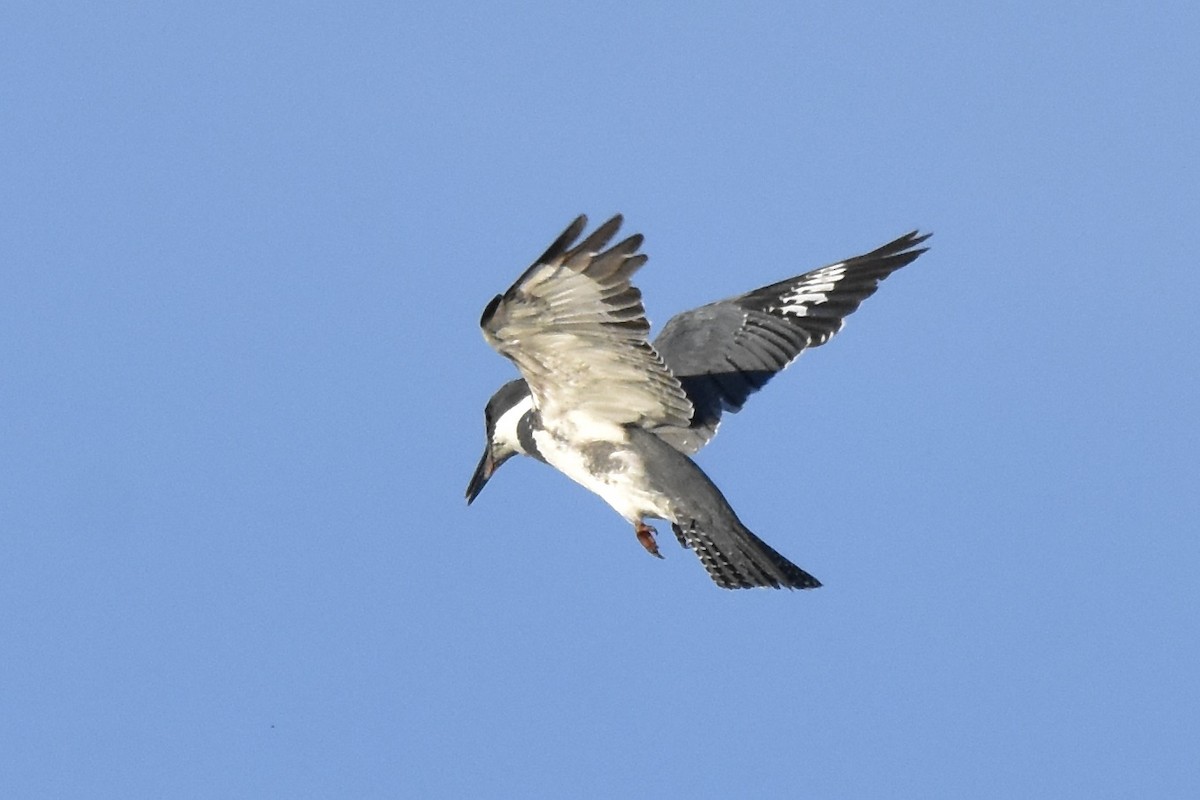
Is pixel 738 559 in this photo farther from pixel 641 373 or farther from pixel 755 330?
pixel 755 330

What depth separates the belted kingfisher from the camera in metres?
6.49

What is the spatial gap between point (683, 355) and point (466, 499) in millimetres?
1382

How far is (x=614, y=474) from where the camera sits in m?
7.56

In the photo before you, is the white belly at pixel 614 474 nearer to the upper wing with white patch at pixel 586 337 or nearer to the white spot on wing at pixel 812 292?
the upper wing with white patch at pixel 586 337

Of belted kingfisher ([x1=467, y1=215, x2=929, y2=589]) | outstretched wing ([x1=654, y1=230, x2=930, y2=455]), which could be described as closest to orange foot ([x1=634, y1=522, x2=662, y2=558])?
belted kingfisher ([x1=467, y1=215, x2=929, y2=589])

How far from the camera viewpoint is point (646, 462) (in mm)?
7488

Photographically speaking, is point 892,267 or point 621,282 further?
point 892,267

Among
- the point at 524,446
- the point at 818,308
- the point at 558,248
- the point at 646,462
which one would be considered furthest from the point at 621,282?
the point at 818,308

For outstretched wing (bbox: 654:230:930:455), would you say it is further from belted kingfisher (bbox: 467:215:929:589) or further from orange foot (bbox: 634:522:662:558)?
orange foot (bbox: 634:522:662:558)

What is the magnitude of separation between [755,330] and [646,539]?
1374 millimetres

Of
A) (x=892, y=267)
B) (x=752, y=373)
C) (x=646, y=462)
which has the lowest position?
(x=646, y=462)

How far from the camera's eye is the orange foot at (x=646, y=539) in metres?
7.72

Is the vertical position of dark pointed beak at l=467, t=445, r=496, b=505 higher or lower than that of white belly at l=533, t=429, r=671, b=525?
higher

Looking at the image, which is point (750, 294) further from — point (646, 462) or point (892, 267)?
point (646, 462)
